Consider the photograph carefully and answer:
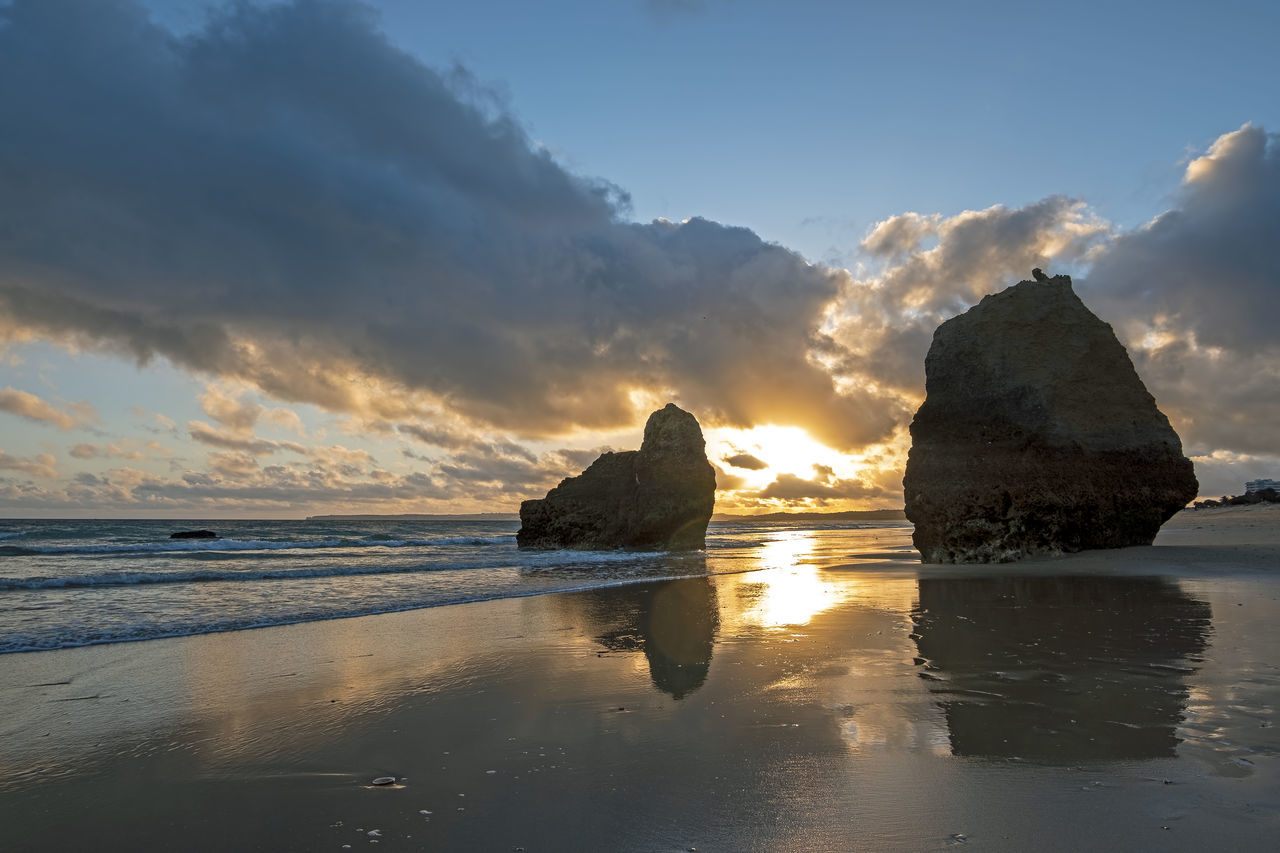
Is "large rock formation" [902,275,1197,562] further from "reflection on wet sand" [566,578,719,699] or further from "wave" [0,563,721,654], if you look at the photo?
"wave" [0,563,721,654]

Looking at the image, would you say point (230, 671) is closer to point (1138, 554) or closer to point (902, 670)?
point (902, 670)

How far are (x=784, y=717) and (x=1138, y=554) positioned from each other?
59.1 feet

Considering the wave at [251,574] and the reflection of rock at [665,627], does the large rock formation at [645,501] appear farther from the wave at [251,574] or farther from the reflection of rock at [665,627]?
the reflection of rock at [665,627]

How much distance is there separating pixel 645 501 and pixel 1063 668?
33.1 meters

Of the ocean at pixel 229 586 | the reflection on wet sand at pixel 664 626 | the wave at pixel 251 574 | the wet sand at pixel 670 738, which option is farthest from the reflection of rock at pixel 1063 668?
the wave at pixel 251 574

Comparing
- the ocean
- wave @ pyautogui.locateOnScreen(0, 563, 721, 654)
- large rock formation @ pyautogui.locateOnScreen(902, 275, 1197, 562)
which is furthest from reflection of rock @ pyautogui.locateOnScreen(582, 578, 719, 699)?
large rock formation @ pyautogui.locateOnScreen(902, 275, 1197, 562)

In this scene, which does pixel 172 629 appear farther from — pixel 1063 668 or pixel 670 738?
pixel 1063 668

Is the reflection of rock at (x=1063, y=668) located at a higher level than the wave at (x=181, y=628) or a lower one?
higher

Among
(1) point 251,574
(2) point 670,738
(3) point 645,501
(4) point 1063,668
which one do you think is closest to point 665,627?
(4) point 1063,668

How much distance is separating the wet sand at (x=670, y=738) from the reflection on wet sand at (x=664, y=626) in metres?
0.09

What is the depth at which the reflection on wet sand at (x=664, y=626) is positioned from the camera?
24.6ft

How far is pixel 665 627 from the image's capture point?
10.9 m

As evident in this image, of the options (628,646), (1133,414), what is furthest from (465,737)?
(1133,414)

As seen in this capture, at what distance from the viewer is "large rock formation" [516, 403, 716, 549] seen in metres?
39.5
